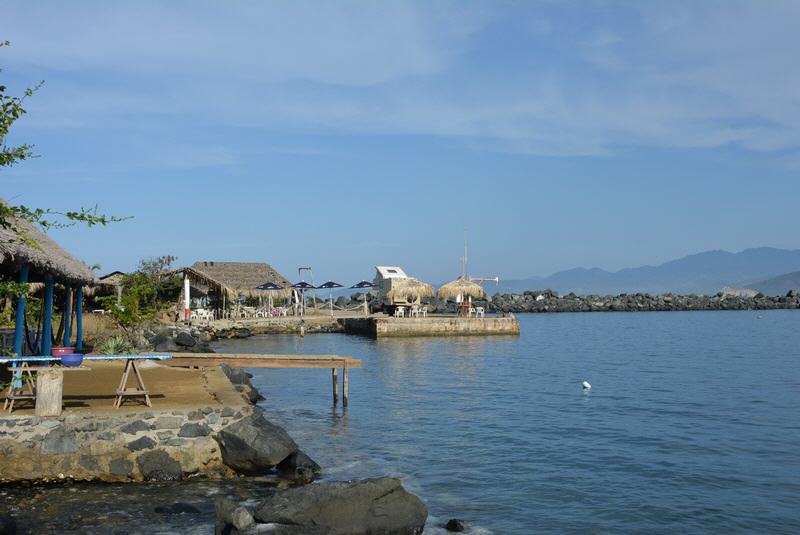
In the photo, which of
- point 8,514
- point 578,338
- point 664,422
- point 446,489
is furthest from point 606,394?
point 578,338

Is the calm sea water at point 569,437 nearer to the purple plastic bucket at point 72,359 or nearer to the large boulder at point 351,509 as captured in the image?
the large boulder at point 351,509

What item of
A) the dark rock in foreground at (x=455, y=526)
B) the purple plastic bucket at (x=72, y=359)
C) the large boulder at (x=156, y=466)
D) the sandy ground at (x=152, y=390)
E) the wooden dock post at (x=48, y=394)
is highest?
the purple plastic bucket at (x=72, y=359)

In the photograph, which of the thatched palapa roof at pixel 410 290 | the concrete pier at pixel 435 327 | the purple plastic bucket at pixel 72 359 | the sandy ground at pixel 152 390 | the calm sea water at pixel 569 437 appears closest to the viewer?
the calm sea water at pixel 569 437

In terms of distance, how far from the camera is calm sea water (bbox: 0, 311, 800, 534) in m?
11.1

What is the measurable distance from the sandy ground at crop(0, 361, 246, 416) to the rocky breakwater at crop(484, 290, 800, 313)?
270 ft

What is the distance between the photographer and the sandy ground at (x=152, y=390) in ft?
41.4

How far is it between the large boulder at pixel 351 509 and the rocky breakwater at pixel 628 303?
9039cm

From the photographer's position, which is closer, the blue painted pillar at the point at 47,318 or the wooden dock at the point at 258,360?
the blue painted pillar at the point at 47,318

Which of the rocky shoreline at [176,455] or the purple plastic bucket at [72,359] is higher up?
the purple plastic bucket at [72,359]

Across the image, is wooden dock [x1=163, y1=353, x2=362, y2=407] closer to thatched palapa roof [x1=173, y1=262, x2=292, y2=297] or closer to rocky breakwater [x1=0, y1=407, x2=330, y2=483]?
rocky breakwater [x1=0, y1=407, x2=330, y2=483]

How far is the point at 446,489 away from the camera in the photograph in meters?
12.9

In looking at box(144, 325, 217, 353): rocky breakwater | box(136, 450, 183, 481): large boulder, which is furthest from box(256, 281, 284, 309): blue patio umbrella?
box(136, 450, 183, 481): large boulder

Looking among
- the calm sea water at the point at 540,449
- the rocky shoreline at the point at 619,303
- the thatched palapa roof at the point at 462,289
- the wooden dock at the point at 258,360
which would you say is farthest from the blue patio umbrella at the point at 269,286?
the wooden dock at the point at 258,360

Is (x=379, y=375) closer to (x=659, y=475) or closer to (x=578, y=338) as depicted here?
(x=659, y=475)
